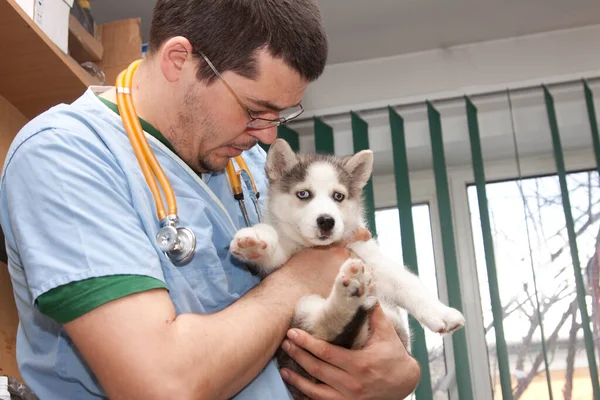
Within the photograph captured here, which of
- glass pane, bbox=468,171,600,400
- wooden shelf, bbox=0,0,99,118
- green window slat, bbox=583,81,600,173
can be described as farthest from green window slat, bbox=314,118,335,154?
wooden shelf, bbox=0,0,99,118

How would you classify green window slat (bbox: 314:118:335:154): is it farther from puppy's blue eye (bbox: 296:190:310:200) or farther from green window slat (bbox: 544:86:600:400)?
puppy's blue eye (bbox: 296:190:310:200)

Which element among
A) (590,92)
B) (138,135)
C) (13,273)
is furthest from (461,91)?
(13,273)

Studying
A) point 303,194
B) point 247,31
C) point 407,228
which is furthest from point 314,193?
point 407,228

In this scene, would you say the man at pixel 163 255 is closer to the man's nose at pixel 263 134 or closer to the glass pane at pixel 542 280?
the man's nose at pixel 263 134

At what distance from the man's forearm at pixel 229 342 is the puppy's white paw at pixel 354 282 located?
0.15m

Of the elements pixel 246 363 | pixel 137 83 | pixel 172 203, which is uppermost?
pixel 137 83

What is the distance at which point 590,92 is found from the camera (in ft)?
12.4

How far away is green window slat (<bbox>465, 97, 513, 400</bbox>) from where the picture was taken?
3.49m

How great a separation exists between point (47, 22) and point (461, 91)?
251cm

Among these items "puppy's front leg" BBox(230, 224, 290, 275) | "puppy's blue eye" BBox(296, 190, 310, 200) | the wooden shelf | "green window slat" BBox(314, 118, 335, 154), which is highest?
the wooden shelf

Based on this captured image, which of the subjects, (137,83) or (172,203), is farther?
(137,83)

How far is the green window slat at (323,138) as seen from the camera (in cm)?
413

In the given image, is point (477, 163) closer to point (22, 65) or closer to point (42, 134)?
point (22, 65)

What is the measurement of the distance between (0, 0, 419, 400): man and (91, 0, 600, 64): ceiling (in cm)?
212
